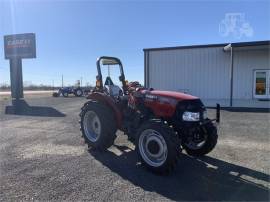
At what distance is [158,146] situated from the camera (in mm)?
4586

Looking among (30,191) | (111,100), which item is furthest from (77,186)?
(111,100)

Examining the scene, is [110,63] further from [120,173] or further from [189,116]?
[120,173]

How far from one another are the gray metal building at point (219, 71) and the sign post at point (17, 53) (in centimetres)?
904

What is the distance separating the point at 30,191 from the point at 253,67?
16065mm

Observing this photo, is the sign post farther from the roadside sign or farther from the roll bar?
the roll bar

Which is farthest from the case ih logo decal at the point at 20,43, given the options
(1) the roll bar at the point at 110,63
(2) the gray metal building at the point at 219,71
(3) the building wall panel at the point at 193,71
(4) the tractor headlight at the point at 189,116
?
(4) the tractor headlight at the point at 189,116

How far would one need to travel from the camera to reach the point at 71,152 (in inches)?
227

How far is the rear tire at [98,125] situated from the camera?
5758 mm

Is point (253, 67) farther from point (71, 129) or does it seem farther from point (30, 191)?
point (30, 191)

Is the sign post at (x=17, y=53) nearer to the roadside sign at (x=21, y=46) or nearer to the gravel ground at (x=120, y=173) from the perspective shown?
the roadside sign at (x=21, y=46)

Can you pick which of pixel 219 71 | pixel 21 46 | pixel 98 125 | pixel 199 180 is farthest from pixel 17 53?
pixel 199 180

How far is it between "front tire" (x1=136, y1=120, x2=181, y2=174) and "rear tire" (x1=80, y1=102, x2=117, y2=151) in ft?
3.84

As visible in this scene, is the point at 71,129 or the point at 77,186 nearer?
the point at 77,186

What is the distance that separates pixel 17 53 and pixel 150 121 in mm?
17539
